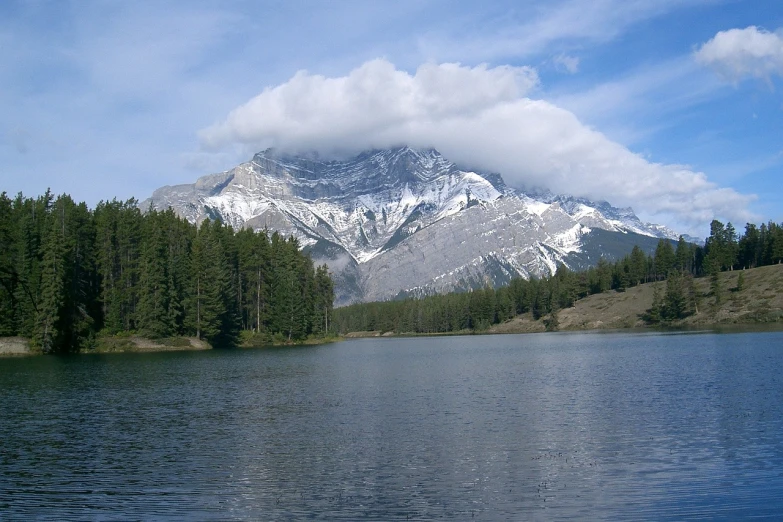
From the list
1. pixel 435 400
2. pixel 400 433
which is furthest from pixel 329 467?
pixel 435 400

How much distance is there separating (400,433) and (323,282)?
479 feet

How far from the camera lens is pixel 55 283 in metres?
109

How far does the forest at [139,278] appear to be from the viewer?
112000 millimetres

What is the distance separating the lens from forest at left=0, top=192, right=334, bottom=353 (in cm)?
11200

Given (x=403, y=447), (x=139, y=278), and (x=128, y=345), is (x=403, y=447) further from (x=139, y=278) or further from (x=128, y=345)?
(x=139, y=278)

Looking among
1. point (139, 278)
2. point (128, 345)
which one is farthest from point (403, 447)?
point (139, 278)

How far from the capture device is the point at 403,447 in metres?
34.8

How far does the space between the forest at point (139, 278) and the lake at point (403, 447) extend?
4988cm

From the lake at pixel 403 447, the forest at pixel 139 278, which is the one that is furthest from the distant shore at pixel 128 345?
the lake at pixel 403 447

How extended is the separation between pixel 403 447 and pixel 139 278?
108 meters

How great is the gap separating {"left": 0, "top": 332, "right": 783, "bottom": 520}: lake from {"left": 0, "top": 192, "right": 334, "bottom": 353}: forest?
49.9 m

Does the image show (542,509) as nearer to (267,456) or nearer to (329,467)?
(329,467)

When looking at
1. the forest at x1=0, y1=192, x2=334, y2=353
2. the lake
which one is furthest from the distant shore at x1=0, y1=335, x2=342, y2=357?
the lake

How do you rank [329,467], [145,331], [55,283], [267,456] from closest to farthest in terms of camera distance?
[329,467] → [267,456] → [55,283] → [145,331]
